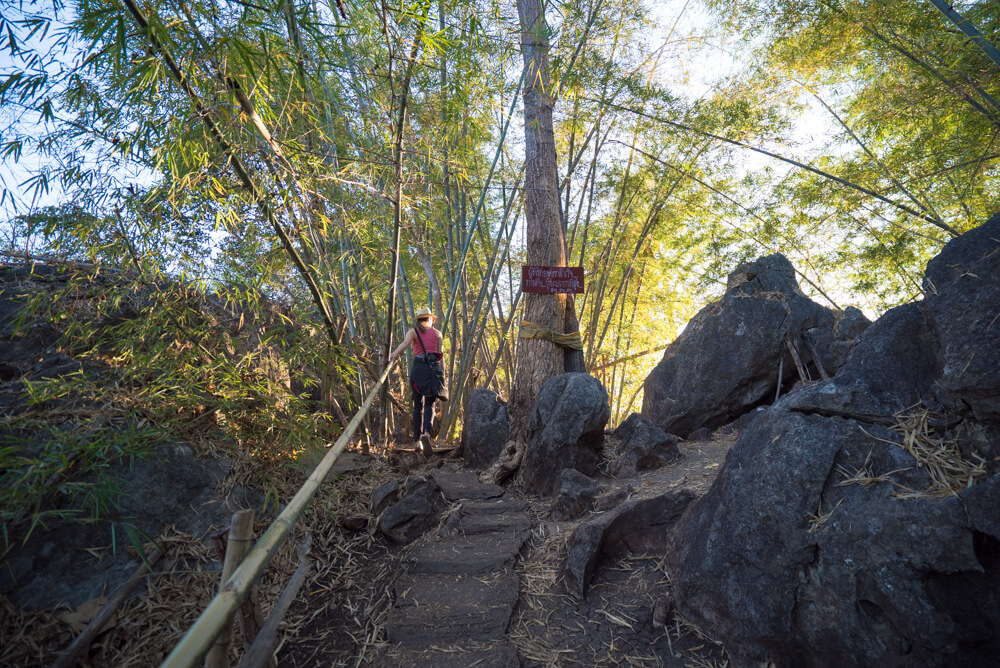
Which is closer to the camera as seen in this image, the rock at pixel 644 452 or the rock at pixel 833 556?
the rock at pixel 833 556

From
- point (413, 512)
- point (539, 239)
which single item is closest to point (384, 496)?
point (413, 512)

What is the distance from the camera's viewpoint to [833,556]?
1.23 m

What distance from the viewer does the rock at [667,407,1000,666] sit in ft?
3.42

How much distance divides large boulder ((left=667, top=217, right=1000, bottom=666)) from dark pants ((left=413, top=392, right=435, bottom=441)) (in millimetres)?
A: 2446

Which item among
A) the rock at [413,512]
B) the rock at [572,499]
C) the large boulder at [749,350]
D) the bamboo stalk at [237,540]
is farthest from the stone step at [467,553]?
the large boulder at [749,350]

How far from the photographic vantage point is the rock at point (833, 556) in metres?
1.04

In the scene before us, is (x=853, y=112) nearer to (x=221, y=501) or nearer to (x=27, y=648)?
(x=221, y=501)

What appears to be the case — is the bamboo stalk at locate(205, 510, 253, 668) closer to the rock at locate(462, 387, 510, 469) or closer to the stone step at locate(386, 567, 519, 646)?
the stone step at locate(386, 567, 519, 646)

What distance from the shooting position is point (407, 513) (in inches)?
95.0

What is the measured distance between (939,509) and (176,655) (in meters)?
1.59

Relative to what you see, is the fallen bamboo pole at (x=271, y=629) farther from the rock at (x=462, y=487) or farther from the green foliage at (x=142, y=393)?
the rock at (x=462, y=487)

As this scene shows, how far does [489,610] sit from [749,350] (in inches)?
124

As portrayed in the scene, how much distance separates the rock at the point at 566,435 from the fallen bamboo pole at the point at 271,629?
5.24ft

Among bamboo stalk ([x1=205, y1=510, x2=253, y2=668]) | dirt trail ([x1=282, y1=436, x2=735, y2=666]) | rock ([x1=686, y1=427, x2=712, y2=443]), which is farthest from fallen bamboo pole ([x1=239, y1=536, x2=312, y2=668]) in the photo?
rock ([x1=686, y1=427, x2=712, y2=443])
